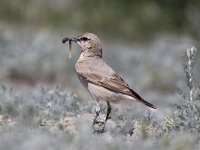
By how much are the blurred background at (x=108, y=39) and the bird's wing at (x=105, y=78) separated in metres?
1.33

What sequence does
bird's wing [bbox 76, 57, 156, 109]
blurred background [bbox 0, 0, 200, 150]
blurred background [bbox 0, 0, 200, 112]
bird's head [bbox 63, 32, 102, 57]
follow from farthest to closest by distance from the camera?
blurred background [bbox 0, 0, 200, 112] < bird's head [bbox 63, 32, 102, 57] < bird's wing [bbox 76, 57, 156, 109] < blurred background [bbox 0, 0, 200, 150]

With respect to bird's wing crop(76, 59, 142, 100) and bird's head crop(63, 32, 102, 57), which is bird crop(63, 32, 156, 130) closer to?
bird's wing crop(76, 59, 142, 100)

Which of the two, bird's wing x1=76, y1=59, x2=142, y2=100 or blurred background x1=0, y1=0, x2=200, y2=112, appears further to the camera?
blurred background x1=0, y1=0, x2=200, y2=112

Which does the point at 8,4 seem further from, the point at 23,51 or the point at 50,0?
the point at 23,51

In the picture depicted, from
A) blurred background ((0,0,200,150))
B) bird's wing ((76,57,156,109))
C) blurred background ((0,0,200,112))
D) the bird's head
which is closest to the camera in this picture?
blurred background ((0,0,200,150))

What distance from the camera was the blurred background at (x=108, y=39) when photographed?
45.8 ft

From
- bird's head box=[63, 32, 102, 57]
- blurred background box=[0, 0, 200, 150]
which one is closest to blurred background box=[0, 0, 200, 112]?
blurred background box=[0, 0, 200, 150]

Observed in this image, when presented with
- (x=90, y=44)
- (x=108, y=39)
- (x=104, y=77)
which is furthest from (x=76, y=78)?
(x=108, y=39)

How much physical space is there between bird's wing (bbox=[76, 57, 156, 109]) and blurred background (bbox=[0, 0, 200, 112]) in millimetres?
1327

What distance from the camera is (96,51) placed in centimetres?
902

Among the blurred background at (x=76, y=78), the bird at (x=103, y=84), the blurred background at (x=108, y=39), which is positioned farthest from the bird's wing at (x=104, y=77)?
the blurred background at (x=108, y=39)

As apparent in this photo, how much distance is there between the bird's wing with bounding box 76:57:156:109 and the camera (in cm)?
821

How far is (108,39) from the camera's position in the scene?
65.3 ft

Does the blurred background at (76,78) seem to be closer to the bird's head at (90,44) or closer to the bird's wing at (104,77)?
the bird's wing at (104,77)
